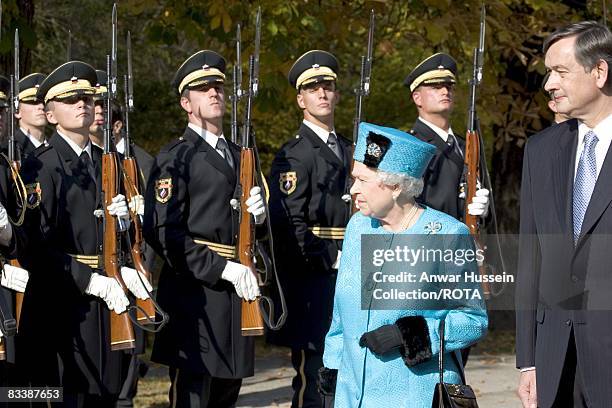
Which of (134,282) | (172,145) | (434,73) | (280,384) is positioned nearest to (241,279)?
(134,282)

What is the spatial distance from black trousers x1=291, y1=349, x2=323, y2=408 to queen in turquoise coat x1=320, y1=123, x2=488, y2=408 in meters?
3.11

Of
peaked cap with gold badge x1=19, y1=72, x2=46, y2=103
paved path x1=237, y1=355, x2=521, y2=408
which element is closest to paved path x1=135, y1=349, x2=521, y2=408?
paved path x1=237, y1=355, x2=521, y2=408

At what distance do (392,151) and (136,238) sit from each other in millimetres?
3392

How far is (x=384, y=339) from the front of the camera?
199 inches

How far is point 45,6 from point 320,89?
9710mm

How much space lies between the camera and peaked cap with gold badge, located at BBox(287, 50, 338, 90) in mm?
9117

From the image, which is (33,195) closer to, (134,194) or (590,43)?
(134,194)

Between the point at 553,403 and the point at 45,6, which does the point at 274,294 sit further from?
the point at 45,6

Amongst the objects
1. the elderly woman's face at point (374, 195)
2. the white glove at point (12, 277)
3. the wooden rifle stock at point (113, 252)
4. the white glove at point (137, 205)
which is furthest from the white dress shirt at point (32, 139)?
the elderly woman's face at point (374, 195)

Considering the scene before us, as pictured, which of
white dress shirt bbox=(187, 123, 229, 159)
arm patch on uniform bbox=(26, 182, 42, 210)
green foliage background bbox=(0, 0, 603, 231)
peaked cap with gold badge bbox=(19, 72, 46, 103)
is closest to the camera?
arm patch on uniform bbox=(26, 182, 42, 210)

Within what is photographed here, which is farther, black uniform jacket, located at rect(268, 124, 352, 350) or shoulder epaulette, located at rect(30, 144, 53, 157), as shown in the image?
black uniform jacket, located at rect(268, 124, 352, 350)

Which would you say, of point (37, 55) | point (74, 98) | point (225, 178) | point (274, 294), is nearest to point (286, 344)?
point (274, 294)

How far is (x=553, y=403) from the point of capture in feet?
16.9

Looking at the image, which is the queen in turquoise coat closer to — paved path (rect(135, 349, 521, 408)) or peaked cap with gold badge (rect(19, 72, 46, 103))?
paved path (rect(135, 349, 521, 408))
